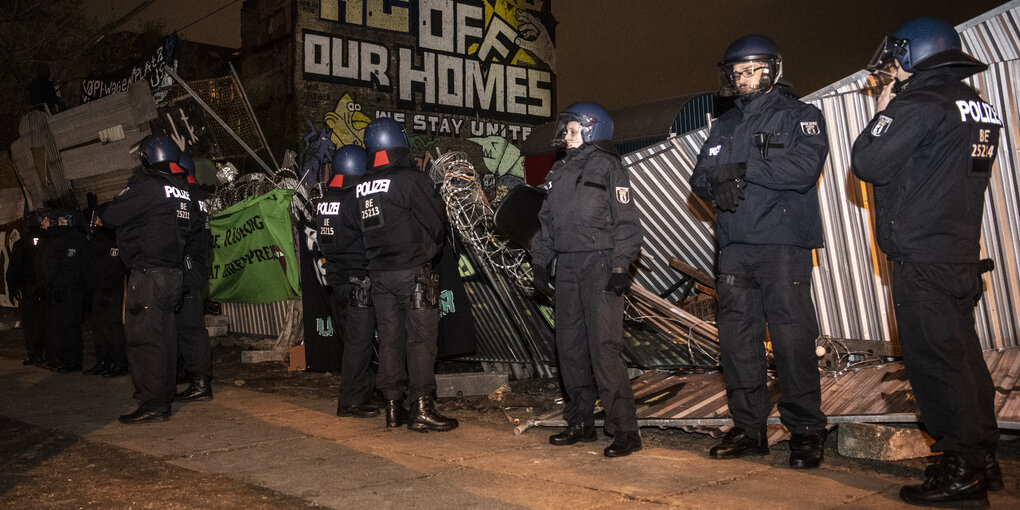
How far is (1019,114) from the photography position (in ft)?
16.8

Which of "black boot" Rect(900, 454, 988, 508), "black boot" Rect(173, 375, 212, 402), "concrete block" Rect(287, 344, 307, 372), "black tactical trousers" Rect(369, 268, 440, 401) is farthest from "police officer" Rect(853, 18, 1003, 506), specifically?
"concrete block" Rect(287, 344, 307, 372)

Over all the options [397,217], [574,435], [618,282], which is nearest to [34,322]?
[397,217]

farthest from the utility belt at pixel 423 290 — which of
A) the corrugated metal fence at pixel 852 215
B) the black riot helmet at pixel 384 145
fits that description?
the corrugated metal fence at pixel 852 215

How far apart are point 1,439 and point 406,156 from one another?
363cm

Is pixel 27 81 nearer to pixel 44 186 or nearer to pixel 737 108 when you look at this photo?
pixel 44 186

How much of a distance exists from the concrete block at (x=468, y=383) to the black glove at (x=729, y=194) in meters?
3.53

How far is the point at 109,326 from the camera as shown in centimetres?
988

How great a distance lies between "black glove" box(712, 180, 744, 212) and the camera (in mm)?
4652

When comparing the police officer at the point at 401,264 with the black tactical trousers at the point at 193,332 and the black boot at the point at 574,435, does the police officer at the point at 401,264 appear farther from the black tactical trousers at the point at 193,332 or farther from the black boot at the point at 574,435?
the black tactical trousers at the point at 193,332

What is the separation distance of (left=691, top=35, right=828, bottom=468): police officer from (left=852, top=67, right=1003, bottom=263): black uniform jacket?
59cm

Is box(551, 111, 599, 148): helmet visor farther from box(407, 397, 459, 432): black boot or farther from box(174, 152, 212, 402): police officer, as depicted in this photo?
box(174, 152, 212, 402): police officer

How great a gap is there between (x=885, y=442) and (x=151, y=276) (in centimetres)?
559

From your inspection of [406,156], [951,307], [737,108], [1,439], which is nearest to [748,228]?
[737,108]

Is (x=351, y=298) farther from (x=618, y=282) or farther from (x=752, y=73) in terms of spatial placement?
(x=752, y=73)
